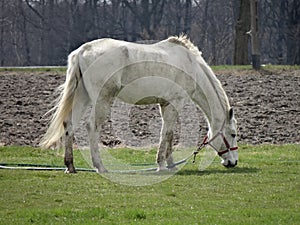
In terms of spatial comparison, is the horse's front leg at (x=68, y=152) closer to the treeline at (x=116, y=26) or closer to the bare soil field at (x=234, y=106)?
the bare soil field at (x=234, y=106)

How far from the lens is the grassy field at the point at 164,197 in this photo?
895 centimetres

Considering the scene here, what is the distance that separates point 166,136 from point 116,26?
4799 centimetres

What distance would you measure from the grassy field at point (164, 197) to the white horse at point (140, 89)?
0.51 m

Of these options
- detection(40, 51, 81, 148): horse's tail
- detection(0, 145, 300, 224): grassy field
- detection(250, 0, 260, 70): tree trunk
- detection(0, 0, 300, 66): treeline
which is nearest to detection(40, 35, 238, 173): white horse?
detection(40, 51, 81, 148): horse's tail

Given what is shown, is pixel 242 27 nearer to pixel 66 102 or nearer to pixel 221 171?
pixel 221 171

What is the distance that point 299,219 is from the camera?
29.6 ft

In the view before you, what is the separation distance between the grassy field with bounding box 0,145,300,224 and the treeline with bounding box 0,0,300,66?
128 ft

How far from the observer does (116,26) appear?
199ft

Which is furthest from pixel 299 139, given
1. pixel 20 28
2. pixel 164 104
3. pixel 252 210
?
pixel 20 28

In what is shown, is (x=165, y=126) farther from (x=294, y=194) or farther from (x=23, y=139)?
(x=23, y=139)

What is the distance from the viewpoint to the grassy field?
8.95 meters

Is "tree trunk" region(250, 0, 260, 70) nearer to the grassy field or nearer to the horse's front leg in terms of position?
the grassy field

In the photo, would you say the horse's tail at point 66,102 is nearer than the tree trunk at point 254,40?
A: Yes

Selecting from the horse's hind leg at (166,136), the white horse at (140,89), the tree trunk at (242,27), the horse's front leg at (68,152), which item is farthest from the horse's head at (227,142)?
the tree trunk at (242,27)
